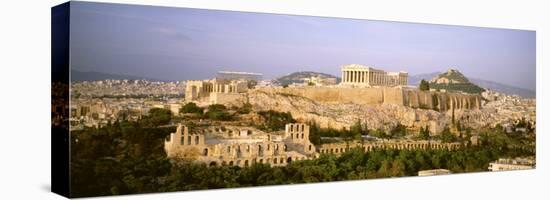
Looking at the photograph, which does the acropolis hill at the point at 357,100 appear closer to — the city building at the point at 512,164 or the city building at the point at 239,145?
the city building at the point at 239,145

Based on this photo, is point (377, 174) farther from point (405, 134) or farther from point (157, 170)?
point (157, 170)

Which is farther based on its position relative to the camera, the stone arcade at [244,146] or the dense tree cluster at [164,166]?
the stone arcade at [244,146]

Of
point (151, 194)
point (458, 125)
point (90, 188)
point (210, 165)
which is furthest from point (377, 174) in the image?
point (90, 188)

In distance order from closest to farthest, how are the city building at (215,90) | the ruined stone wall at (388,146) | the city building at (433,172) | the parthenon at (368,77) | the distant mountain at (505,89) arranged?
the city building at (215,90), the ruined stone wall at (388,146), the parthenon at (368,77), the city building at (433,172), the distant mountain at (505,89)

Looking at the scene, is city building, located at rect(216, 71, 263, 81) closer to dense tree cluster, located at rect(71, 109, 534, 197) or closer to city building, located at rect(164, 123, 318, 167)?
dense tree cluster, located at rect(71, 109, 534, 197)

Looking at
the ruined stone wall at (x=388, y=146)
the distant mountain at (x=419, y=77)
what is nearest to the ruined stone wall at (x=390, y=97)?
the distant mountain at (x=419, y=77)

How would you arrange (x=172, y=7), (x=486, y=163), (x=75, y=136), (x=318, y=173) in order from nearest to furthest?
(x=75, y=136) → (x=172, y=7) → (x=318, y=173) → (x=486, y=163)

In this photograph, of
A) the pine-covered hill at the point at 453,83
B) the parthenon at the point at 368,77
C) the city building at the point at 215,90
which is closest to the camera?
the city building at the point at 215,90

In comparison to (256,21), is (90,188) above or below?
below
